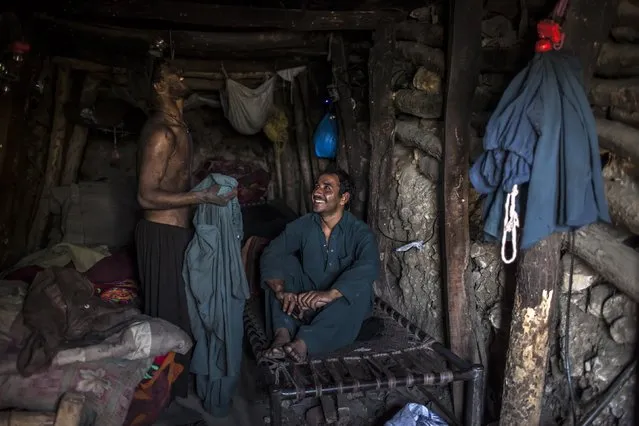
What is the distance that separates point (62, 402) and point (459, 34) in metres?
3.27

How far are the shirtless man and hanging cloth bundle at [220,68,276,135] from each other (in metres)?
2.12

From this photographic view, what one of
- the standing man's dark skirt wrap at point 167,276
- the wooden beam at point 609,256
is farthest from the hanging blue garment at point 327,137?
the wooden beam at point 609,256

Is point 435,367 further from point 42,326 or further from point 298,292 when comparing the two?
point 42,326

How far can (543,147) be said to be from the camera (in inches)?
97.0

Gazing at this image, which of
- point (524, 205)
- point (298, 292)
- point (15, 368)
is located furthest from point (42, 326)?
point (524, 205)

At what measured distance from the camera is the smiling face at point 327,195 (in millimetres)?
3807

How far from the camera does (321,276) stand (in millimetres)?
3900

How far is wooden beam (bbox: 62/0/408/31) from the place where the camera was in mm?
4066

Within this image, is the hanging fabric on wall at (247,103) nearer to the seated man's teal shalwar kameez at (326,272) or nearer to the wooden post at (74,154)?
the wooden post at (74,154)

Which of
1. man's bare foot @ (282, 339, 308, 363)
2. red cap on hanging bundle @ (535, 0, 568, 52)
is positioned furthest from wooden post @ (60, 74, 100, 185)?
red cap on hanging bundle @ (535, 0, 568, 52)

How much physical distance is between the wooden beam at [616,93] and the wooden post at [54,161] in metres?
5.39

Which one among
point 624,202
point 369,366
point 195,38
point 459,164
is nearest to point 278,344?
point 369,366

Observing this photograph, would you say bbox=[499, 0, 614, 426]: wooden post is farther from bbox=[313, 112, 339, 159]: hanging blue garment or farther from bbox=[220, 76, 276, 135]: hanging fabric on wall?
bbox=[220, 76, 276, 135]: hanging fabric on wall

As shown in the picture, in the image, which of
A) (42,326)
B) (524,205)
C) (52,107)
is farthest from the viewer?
(52,107)
